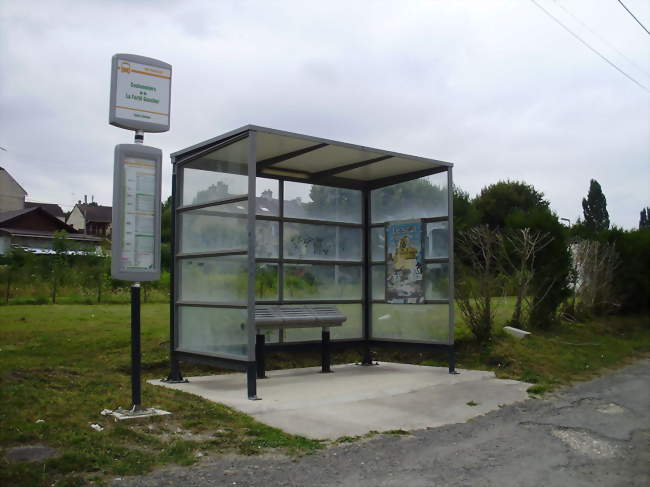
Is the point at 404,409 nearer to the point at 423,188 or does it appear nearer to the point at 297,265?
the point at 297,265

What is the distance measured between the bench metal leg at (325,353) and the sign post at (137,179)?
14.6 ft

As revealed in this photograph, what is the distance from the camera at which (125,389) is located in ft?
24.3

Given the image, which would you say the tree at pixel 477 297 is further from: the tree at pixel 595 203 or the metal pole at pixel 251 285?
the tree at pixel 595 203

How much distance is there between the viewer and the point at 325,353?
35.0 feet

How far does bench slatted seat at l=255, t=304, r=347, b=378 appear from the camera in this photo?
9562mm

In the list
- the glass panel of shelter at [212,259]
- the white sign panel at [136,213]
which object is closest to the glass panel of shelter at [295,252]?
the glass panel of shelter at [212,259]

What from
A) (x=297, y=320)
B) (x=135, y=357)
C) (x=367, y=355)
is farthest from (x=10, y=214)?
(x=135, y=357)

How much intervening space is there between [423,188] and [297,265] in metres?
2.54

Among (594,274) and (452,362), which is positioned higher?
(594,274)

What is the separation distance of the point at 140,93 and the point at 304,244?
5119 millimetres

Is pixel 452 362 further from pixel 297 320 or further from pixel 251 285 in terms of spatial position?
pixel 251 285

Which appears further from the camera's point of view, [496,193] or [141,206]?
[496,193]

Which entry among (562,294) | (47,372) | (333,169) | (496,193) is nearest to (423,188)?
(333,169)

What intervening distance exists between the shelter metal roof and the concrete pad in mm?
2995
